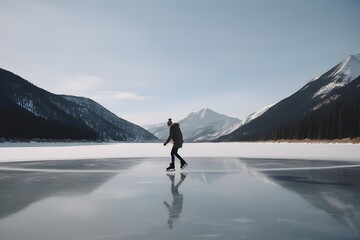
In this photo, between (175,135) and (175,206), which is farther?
(175,135)

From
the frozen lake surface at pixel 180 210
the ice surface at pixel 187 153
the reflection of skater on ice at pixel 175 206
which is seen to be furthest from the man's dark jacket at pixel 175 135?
the ice surface at pixel 187 153

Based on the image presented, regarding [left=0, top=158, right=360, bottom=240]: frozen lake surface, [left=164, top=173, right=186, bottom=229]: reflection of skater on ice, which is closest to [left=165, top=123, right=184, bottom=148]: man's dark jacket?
[left=0, top=158, right=360, bottom=240]: frozen lake surface

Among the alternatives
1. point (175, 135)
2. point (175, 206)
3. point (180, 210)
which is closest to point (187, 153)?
point (175, 135)

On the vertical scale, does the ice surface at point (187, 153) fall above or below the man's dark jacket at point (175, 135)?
below

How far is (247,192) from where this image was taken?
10.1 metres

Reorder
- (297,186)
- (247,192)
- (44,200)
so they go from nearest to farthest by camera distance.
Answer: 1. (44,200)
2. (247,192)
3. (297,186)

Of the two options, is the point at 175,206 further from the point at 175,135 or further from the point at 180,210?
the point at 175,135

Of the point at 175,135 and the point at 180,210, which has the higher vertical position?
the point at 175,135

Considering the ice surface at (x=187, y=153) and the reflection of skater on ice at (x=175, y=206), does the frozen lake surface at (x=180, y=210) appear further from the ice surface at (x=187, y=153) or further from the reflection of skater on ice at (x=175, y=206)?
the ice surface at (x=187, y=153)

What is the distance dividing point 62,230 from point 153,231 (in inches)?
→ 60.1

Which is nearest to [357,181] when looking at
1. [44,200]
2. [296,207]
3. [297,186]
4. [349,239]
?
[297,186]

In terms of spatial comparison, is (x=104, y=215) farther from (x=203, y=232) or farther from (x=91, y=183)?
(x=91, y=183)

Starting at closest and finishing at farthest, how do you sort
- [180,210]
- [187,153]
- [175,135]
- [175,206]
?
[180,210], [175,206], [175,135], [187,153]

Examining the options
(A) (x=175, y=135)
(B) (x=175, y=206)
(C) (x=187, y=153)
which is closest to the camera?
(B) (x=175, y=206)
